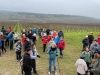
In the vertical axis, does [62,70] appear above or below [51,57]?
below

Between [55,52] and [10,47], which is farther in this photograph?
[10,47]

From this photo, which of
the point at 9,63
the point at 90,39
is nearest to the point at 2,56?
the point at 9,63

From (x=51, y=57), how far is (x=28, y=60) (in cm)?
314

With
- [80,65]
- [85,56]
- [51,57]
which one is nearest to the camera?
[80,65]

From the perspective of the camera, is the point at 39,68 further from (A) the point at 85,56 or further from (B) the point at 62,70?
(A) the point at 85,56

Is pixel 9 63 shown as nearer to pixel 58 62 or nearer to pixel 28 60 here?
pixel 58 62

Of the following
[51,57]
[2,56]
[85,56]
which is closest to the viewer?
[85,56]

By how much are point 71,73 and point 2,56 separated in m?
7.16

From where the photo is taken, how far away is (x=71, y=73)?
13.3m

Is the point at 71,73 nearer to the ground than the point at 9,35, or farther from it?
nearer to the ground

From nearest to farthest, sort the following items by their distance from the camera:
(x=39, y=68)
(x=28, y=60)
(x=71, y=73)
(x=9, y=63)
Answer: (x=28, y=60)
(x=71, y=73)
(x=39, y=68)
(x=9, y=63)

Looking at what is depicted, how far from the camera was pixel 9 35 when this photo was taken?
20203 millimetres

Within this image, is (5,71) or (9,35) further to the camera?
(9,35)

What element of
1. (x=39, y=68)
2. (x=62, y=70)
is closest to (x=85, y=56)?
(x=62, y=70)
